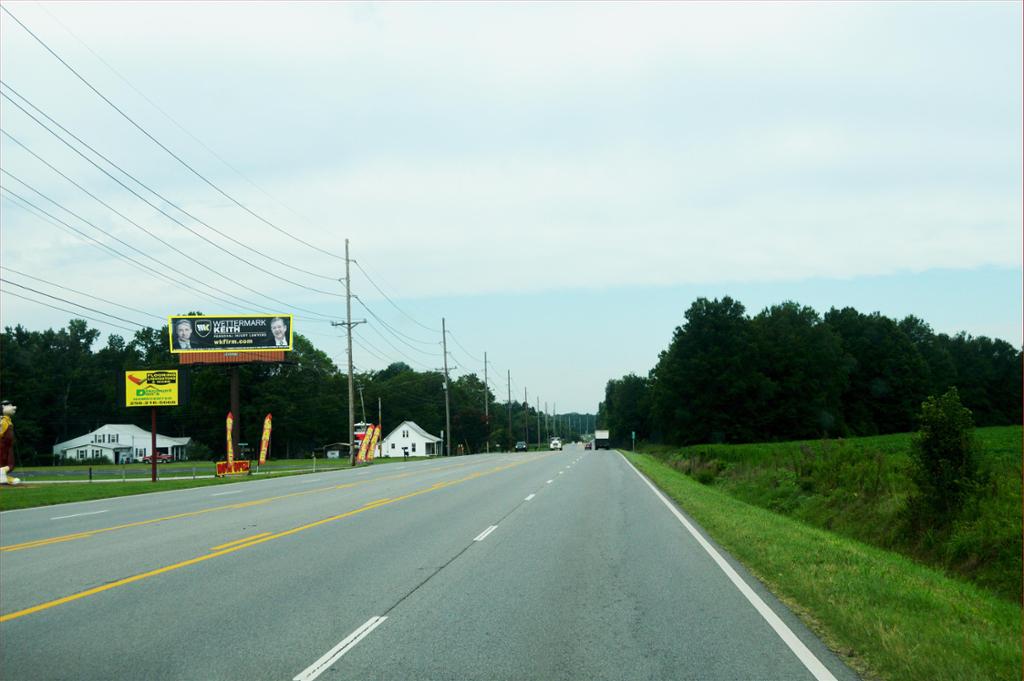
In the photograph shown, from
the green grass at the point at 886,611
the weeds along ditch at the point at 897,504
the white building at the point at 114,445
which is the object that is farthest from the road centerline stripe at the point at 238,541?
the white building at the point at 114,445

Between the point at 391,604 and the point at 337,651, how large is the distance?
77.5 inches

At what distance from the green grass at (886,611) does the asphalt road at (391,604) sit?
0.34m

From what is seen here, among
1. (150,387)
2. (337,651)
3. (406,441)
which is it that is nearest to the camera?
(337,651)

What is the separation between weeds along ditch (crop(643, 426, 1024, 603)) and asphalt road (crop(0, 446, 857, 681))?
4.55 m

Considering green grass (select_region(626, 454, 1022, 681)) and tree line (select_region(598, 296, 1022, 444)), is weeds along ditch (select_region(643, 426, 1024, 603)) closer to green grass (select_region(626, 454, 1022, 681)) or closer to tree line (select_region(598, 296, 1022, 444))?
green grass (select_region(626, 454, 1022, 681))

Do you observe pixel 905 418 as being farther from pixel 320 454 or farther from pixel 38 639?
pixel 38 639

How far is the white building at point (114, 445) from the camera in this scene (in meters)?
122

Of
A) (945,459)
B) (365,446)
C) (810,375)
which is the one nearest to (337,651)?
(945,459)

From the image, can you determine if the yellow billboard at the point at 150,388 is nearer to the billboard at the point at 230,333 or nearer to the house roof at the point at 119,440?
the billboard at the point at 230,333

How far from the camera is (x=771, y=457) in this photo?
135ft

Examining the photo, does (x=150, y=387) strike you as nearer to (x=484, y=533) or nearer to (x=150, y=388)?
(x=150, y=388)

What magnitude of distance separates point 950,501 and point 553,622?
11.5 meters

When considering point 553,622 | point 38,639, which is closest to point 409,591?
point 553,622

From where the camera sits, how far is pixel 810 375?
106 metres
